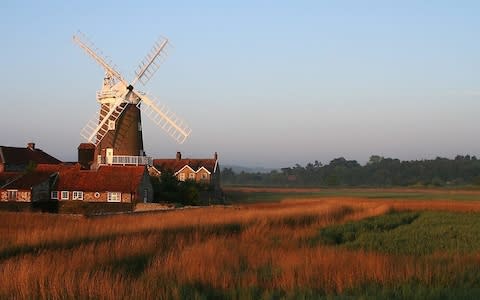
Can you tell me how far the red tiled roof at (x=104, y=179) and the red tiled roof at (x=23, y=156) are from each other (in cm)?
1386

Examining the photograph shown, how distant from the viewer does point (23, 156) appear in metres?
59.5

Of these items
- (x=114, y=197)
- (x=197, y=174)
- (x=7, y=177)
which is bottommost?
(x=114, y=197)

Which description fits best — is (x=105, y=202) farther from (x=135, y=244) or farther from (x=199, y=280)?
(x=199, y=280)

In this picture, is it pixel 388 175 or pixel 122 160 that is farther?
pixel 388 175

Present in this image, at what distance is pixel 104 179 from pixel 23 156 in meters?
19.1

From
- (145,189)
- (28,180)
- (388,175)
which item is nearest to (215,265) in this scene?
(145,189)

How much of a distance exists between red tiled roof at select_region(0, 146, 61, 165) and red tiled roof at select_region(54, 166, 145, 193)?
45.5 feet

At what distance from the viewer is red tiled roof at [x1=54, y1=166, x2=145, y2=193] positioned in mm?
43419

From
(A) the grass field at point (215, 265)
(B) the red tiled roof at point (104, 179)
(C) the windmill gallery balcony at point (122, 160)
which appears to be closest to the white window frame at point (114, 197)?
(B) the red tiled roof at point (104, 179)

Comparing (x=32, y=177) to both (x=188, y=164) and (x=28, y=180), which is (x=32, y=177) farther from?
(x=188, y=164)

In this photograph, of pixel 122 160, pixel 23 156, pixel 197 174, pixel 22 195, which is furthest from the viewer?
pixel 197 174

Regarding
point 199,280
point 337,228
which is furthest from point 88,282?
point 337,228

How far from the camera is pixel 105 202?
143ft

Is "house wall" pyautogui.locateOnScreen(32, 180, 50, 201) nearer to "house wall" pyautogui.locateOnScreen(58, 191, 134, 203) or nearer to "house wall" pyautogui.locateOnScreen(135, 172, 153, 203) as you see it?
"house wall" pyautogui.locateOnScreen(58, 191, 134, 203)
